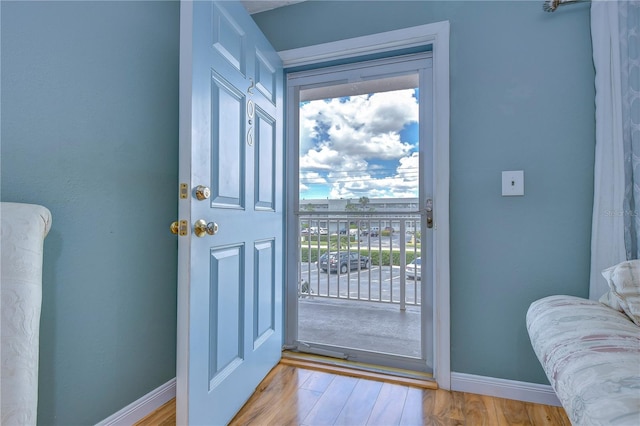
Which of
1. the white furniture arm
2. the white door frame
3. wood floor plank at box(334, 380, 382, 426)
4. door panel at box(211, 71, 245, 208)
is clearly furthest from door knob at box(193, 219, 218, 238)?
the white door frame

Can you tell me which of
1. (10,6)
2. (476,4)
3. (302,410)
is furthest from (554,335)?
(10,6)

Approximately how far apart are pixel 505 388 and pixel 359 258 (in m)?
1.80

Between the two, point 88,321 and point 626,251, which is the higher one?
point 626,251

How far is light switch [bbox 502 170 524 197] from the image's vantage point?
1.47 metres

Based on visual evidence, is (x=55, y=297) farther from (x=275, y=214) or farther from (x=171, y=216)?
(x=275, y=214)

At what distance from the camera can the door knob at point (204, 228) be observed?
108cm

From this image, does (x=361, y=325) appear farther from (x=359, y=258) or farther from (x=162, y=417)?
(x=162, y=417)

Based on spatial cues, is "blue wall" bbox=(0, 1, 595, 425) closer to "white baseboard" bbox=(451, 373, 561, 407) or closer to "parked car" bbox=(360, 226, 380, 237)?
"white baseboard" bbox=(451, 373, 561, 407)

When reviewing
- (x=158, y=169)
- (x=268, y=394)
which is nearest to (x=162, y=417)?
(x=268, y=394)

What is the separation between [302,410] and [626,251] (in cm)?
155

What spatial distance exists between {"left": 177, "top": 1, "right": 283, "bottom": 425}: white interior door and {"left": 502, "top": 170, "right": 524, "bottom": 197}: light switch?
3.91ft

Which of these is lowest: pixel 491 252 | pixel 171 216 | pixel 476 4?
pixel 491 252

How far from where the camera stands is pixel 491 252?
1.53 meters

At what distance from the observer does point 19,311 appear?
2.51 feet
